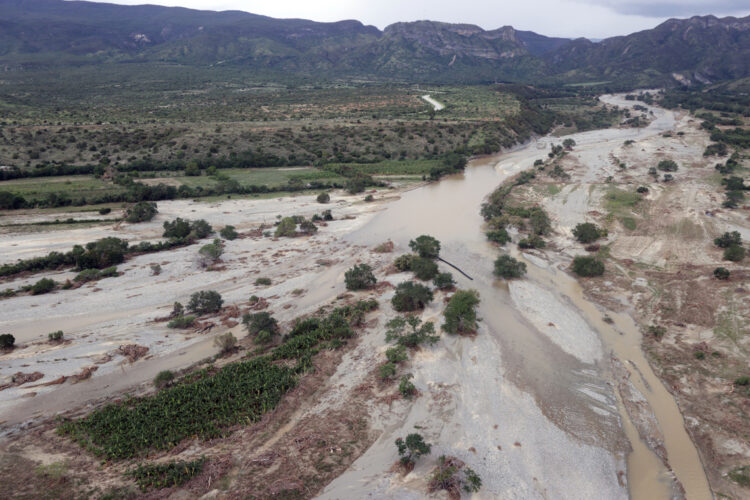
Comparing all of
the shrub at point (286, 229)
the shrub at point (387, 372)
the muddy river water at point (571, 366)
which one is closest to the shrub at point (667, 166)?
the muddy river water at point (571, 366)

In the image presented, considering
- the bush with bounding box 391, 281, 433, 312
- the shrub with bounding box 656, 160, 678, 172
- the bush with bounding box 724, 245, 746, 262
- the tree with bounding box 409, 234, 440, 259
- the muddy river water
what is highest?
the shrub with bounding box 656, 160, 678, 172

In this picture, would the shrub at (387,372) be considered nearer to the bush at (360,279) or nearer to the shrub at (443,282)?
the bush at (360,279)

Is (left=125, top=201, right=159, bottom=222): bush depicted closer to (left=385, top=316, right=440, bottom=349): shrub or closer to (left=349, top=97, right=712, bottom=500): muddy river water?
(left=349, top=97, right=712, bottom=500): muddy river water

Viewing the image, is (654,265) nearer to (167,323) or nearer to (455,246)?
(455,246)

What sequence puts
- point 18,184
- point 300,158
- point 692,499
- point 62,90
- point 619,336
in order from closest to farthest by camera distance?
point 692,499, point 619,336, point 18,184, point 300,158, point 62,90

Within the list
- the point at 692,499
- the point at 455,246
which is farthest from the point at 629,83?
the point at 692,499

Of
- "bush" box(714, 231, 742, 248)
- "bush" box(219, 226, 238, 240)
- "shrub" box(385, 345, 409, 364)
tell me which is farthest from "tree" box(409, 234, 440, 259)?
"bush" box(714, 231, 742, 248)
